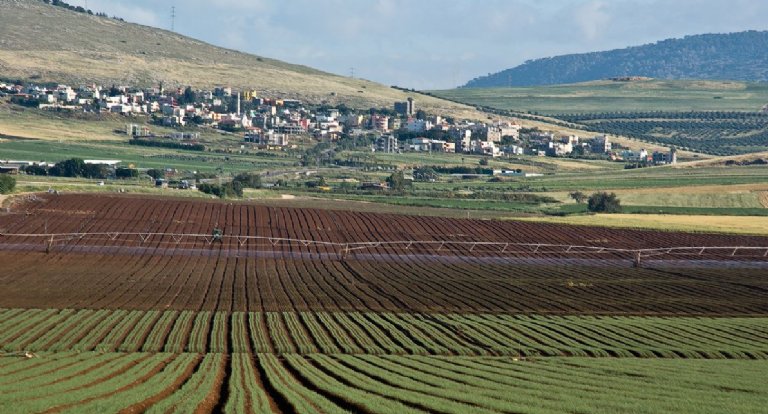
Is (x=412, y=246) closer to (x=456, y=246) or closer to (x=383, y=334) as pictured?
(x=456, y=246)

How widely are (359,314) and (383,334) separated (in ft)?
24.4

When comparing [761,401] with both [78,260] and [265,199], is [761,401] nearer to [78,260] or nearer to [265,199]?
[78,260]

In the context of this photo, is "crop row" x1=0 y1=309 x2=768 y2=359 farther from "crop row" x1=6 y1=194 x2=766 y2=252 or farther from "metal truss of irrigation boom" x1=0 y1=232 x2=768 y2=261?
"crop row" x1=6 y1=194 x2=766 y2=252

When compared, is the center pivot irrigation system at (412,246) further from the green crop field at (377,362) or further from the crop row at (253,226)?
the green crop field at (377,362)

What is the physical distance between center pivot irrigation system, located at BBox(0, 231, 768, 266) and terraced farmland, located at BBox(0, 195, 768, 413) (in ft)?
0.89

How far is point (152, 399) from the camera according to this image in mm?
27312

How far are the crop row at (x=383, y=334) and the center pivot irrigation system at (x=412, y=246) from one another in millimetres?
29371

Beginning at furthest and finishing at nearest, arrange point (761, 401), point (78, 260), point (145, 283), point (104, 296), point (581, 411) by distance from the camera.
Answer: point (78, 260) → point (145, 283) → point (104, 296) → point (761, 401) → point (581, 411)

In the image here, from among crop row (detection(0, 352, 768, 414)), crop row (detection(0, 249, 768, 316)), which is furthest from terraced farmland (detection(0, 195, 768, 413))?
crop row (detection(0, 249, 768, 316))

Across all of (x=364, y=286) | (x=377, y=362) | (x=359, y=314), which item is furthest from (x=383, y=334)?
(x=364, y=286)

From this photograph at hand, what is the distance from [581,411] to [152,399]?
9713mm

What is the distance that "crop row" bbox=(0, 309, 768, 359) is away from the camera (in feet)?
137

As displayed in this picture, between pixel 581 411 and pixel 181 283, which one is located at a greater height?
pixel 581 411

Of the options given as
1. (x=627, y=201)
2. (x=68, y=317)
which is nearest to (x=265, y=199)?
(x=627, y=201)
